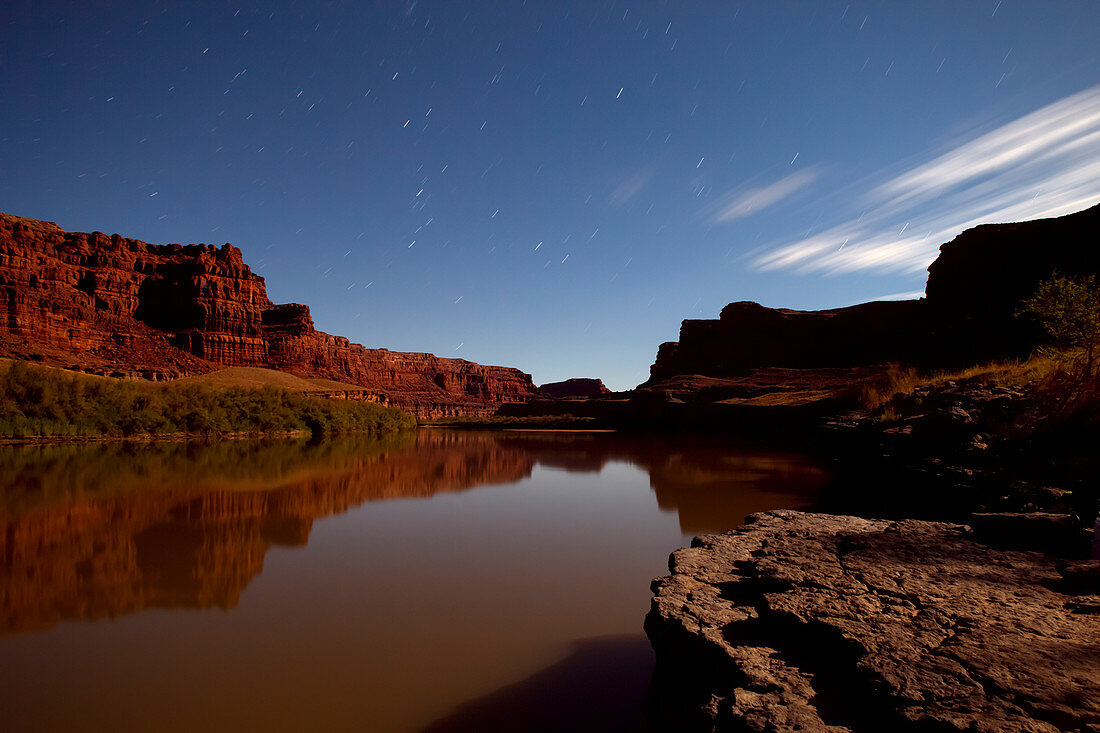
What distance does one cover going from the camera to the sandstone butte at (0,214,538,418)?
6034cm

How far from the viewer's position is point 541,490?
590 inches

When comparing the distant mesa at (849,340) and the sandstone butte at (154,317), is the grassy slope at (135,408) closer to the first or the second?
the sandstone butte at (154,317)

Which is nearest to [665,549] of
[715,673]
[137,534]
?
[715,673]

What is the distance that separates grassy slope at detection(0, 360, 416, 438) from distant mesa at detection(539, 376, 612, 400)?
134 m

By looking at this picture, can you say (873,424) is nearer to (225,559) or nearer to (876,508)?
(876,508)

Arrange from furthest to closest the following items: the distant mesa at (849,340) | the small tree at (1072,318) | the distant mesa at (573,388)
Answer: the distant mesa at (573,388) < the distant mesa at (849,340) < the small tree at (1072,318)

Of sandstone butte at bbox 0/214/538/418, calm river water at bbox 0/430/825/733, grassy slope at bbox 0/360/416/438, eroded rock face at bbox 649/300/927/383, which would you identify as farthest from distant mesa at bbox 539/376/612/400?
calm river water at bbox 0/430/825/733

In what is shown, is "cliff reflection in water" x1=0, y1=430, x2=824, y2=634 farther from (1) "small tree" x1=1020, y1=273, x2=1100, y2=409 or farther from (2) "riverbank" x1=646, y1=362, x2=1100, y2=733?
(1) "small tree" x1=1020, y1=273, x2=1100, y2=409

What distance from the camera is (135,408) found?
31.1 m

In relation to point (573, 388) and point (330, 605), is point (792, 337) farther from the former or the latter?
point (573, 388)

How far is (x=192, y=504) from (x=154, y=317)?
306ft

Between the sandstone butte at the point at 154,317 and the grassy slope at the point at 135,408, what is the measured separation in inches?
654

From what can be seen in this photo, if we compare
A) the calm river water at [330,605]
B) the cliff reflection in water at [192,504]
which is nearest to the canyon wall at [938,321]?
the cliff reflection in water at [192,504]

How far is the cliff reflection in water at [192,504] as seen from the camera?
6.09 m
